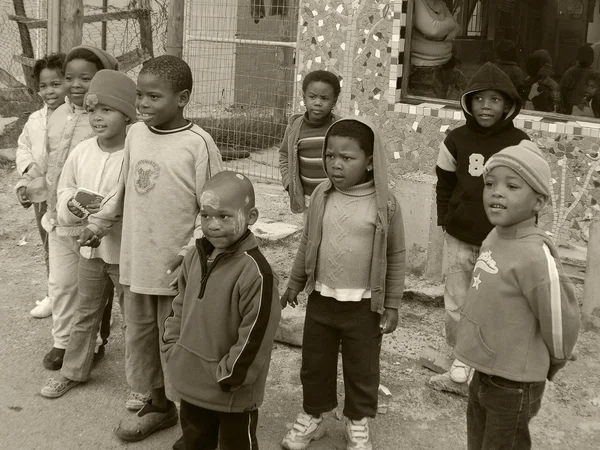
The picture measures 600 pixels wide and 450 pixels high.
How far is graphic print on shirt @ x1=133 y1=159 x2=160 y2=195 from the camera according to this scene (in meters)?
3.55

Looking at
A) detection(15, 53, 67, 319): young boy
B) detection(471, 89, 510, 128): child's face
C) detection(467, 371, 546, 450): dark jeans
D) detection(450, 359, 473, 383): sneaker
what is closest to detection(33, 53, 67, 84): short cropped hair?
detection(15, 53, 67, 319): young boy

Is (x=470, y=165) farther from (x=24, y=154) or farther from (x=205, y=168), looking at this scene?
(x=24, y=154)

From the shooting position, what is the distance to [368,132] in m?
3.41

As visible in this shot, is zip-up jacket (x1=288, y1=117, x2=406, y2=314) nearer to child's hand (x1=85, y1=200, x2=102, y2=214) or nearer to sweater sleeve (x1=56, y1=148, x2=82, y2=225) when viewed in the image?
child's hand (x1=85, y1=200, x2=102, y2=214)

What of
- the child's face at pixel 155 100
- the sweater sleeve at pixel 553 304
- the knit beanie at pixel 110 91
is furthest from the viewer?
the knit beanie at pixel 110 91

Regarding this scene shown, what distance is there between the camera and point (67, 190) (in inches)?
157

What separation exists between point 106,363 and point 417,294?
2.22m

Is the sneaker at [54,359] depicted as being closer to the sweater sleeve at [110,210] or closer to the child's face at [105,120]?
the sweater sleeve at [110,210]

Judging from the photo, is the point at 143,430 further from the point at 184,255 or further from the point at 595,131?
the point at 595,131

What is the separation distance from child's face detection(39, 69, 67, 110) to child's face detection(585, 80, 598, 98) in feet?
13.1

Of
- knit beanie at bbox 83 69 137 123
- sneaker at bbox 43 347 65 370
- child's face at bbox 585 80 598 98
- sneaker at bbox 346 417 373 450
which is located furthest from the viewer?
child's face at bbox 585 80 598 98

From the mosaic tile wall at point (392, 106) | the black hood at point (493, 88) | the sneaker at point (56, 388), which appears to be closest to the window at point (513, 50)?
the mosaic tile wall at point (392, 106)

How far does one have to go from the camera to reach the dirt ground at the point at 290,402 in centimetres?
377

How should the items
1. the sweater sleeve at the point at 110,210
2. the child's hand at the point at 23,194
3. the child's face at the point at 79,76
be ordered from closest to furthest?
the sweater sleeve at the point at 110,210 < the child's face at the point at 79,76 < the child's hand at the point at 23,194
